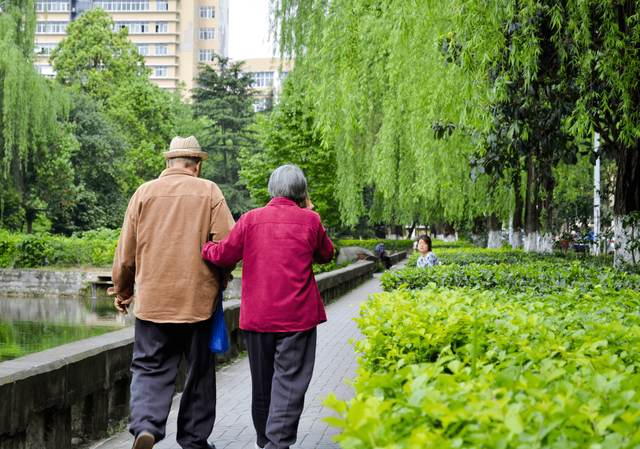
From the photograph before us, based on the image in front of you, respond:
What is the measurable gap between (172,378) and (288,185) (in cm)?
143

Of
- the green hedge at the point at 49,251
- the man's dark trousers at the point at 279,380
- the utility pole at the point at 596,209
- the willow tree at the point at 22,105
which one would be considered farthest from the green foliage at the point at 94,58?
the man's dark trousers at the point at 279,380

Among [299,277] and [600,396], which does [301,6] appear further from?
[600,396]

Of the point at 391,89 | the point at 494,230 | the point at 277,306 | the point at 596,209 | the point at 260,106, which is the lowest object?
the point at 494,230

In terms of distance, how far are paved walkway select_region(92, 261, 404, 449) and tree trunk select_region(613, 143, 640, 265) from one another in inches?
157

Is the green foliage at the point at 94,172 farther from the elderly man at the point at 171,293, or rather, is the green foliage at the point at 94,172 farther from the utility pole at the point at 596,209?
the elderly man at the point at 171,293

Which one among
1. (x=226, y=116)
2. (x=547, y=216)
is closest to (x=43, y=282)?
(x=547, y=216)

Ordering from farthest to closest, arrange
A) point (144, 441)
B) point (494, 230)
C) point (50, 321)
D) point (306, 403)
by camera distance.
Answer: point (494, 230) < point (50, 321) < point (306, 403) < point (144, 441)

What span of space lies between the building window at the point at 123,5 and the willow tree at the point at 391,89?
89.1 meters

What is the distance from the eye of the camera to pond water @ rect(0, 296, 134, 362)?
40.2 feet

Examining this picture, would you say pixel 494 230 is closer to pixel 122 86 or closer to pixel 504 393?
pixel 504 393

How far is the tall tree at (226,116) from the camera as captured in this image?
4594 centimetres

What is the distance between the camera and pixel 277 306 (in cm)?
399

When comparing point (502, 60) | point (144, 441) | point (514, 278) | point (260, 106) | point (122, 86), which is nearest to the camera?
point (144, 441)

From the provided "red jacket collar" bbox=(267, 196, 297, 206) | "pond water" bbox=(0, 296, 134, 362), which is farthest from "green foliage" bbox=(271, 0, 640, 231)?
"pond water" bbox=(0, 296, 134, 362)
